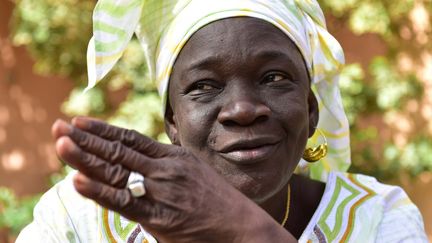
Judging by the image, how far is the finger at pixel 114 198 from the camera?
147 cm

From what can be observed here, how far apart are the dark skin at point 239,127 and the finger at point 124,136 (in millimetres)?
18

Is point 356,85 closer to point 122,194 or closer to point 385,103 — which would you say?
point 385,103

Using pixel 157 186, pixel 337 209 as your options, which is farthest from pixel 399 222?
pixel 157 186

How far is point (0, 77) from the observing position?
7.11 metres

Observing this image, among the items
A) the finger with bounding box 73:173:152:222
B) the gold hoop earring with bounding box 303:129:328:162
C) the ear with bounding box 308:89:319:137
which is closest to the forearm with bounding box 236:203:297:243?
the finger with bounding box 73:173:152:222

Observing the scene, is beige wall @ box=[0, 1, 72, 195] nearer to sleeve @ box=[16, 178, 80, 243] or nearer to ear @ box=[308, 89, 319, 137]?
sleeve @ box=[16, 178, 80, 243]

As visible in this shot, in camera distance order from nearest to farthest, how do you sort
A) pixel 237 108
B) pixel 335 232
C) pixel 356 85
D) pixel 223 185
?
1. pixel 223 185
2. pixel 237 108
3. pixel 335 232
4. pixel 356 85

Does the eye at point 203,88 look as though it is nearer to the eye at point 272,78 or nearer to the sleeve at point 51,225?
the eye at point 272,78

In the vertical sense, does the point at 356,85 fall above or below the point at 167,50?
below

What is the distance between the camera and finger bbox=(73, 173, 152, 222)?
1.47 metres

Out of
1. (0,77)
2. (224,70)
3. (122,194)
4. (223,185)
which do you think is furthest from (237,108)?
(0,77)

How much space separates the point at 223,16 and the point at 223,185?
91 centimetres

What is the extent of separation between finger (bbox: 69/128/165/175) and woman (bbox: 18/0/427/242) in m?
0.28

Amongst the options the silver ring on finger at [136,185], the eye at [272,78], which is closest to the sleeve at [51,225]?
the eye at [272,78]
